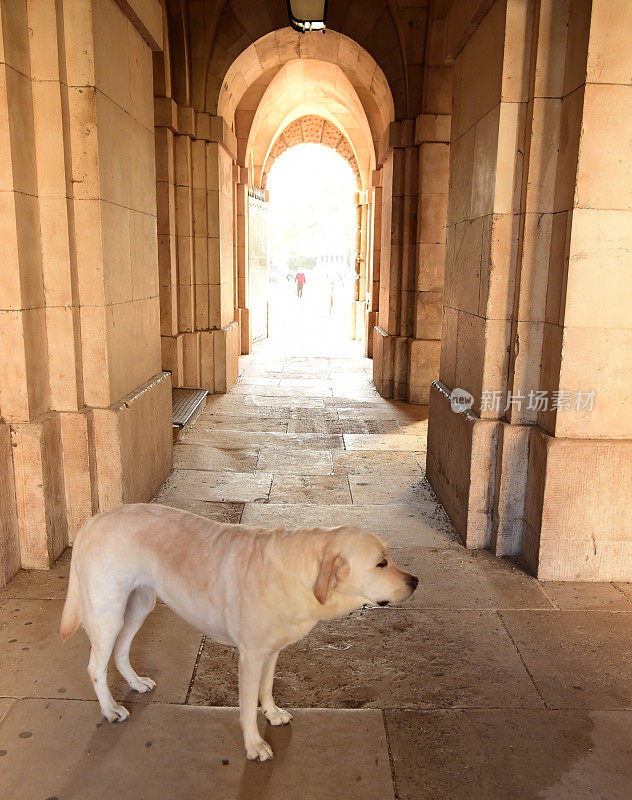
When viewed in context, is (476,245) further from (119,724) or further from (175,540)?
(119,724)

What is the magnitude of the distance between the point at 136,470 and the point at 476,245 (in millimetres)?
3083

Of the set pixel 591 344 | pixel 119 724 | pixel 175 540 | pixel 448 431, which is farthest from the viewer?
pixel 448 431

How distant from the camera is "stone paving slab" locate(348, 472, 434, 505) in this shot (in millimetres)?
5984

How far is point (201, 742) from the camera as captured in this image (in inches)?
113

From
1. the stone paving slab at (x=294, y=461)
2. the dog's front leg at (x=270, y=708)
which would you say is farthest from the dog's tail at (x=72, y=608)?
the stone paving slab at (x=294, y=461)

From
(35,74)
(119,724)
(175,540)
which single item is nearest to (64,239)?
(35,74)

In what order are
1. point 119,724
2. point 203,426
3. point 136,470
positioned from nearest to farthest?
point 119,724
point 136,470
point 203,426

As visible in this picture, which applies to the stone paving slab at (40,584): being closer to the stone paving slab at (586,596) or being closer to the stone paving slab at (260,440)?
the stone paving slab at (586,596)

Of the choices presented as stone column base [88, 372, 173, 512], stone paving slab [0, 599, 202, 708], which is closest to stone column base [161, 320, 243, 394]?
stone column base [88, 372, 173, 512]

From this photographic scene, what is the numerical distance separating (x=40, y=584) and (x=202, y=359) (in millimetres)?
6300

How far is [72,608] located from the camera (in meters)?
2.88

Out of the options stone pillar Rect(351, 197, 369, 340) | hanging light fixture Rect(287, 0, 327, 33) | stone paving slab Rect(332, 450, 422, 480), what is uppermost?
hanging light fixture Rect(287, 0, 327, 33)

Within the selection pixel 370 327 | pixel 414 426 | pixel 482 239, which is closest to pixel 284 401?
pixel 414 426

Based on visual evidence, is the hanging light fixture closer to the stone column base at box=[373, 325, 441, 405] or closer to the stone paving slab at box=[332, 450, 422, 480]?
the stone paving slab at box=[332, 450, 422, 480]
